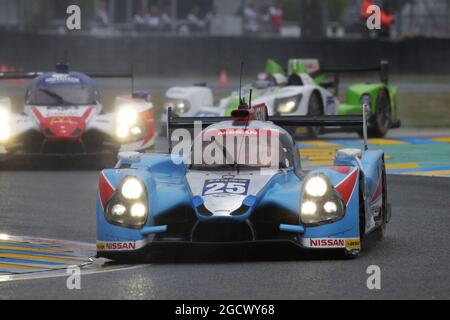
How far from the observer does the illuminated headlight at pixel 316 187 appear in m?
10.4

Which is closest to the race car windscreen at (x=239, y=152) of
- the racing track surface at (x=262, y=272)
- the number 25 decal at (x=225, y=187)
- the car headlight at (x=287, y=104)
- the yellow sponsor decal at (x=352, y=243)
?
the number 25 decal at (x=225, y=187)

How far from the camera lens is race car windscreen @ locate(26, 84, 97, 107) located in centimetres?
1962

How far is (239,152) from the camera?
37.4 ft

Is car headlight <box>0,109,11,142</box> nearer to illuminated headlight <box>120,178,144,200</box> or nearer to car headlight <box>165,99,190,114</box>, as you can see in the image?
car headlight <box>165,99,190,114</box>

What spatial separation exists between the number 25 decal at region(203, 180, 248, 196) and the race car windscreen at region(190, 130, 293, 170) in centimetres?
54

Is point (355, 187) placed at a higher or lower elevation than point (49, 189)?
higher

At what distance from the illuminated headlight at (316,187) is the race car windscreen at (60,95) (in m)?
9.53

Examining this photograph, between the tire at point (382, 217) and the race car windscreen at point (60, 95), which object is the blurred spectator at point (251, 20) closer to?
the race car windscreen at point (60, 95)

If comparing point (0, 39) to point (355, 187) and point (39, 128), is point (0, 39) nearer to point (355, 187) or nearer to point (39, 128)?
point (39, 128)

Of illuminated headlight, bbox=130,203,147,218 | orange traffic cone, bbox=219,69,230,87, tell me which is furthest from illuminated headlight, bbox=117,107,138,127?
orange traffic cone, bbox=219,69,230,87

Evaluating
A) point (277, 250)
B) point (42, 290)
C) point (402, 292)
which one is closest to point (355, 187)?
point (277, 250)

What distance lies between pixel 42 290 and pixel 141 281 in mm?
672

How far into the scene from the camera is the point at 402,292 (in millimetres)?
8836
